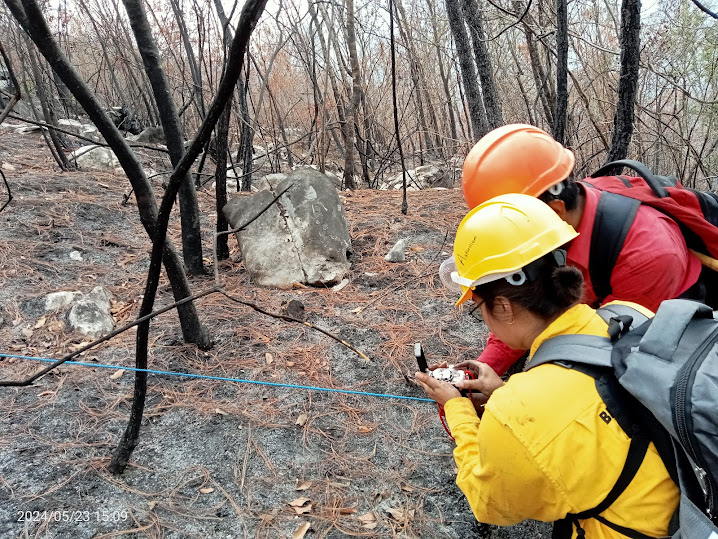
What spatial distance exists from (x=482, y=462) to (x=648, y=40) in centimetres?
745

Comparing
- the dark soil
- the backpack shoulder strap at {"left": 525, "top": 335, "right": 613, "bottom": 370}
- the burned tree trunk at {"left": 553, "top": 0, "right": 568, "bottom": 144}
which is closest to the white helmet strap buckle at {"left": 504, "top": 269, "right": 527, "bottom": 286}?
the backpack shoulder strap at {"left": 525, "top": 335, "right": 613, "bottom": 370}

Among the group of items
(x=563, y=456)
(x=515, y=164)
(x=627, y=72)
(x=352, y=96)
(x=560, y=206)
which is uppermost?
(x=352, y=96)

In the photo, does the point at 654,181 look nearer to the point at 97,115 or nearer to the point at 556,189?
the point at 556,189

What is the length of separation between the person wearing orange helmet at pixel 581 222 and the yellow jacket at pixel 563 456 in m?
0.64

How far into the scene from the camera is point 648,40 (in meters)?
6.45

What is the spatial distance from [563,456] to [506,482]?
160 mm

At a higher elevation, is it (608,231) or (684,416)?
(608,231)

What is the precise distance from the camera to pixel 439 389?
1587mm

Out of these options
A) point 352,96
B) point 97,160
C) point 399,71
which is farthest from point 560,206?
point 399,71

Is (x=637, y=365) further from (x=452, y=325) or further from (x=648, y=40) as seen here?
(x=648, y=40)

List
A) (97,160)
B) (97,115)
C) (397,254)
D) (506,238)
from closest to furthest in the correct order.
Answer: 1. (506,238)
2. (97,115)
3. (397,254)
4. (97,160)

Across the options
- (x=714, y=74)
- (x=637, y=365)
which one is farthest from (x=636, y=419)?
(x=714, y=74)

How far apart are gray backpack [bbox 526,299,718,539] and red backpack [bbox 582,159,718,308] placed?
0.62 m

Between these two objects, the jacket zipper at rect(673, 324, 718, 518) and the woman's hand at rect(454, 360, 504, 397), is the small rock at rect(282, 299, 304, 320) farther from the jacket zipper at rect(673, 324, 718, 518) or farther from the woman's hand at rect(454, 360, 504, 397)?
the jacket zipper at rect(673, 324, 718, 518)
